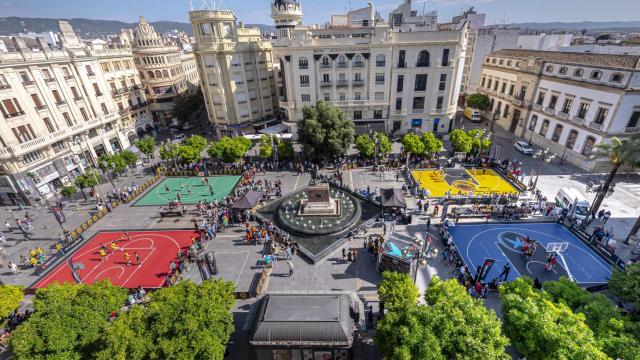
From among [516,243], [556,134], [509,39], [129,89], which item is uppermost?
[509,39]

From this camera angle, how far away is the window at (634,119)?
122 ft

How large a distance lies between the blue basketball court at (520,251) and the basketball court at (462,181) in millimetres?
7615

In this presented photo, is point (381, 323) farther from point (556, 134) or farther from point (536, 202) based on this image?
point (556, 134)

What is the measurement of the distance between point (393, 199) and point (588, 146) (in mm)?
32461

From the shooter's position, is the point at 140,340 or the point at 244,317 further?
the point at 244,317

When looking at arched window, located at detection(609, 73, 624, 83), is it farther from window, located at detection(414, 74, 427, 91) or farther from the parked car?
window, located at detection(414, 74, 427, 91)

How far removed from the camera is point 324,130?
4219 centimetres

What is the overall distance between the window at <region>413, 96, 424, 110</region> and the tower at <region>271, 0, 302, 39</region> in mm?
27150

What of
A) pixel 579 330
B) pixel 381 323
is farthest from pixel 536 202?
pixel 381 323

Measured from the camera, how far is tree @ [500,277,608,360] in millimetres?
12523

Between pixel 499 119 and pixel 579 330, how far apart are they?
189ft

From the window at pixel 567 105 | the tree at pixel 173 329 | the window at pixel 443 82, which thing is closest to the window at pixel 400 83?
the window at pixel 443 82

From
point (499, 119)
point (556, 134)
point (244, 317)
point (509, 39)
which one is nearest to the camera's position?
point (244, 317)

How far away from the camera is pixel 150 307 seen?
1623cm
